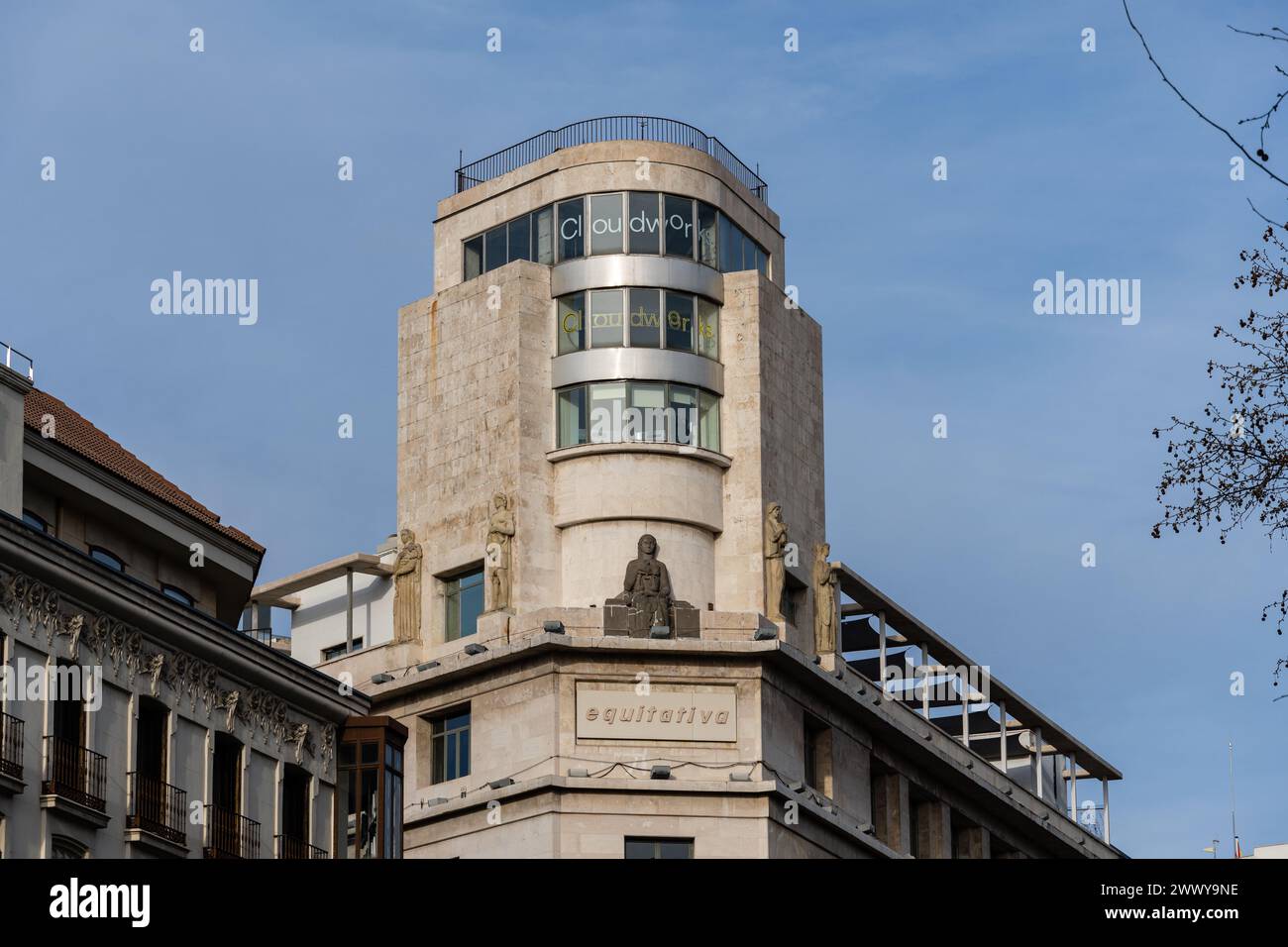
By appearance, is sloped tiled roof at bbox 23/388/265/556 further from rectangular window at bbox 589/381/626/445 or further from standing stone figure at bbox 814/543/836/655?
standing stone figure at bbox 814/543/836/655

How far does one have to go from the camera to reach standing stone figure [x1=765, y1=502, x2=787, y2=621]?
88.4 metres

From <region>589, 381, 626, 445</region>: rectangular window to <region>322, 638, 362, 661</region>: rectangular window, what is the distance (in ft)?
40.4

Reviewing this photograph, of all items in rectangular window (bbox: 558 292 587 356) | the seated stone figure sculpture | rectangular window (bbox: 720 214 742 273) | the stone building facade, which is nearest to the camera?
the stone building facade

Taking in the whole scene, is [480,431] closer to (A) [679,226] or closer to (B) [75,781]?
(A) [679,226]

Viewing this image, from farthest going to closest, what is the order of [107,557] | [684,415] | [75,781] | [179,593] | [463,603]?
1. [463,603]
2. [684,415]
3. [179,593]
4. [107,557]
5. [75,781]

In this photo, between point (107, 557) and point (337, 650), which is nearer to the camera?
point (107, 557)

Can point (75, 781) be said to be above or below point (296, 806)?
below

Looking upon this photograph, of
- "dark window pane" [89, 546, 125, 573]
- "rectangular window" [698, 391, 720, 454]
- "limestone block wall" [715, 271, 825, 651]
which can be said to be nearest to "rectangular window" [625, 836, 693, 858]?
"limestone block wall" [715, 271, 825, 651]

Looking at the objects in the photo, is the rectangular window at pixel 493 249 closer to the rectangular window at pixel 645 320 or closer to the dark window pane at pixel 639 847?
the rectangular window at pixel 645 320

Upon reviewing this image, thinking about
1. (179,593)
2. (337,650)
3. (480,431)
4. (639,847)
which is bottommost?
(639,847)

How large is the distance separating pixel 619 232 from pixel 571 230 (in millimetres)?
1927

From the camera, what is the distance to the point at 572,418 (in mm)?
89375

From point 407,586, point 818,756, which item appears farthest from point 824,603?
point 407,586
